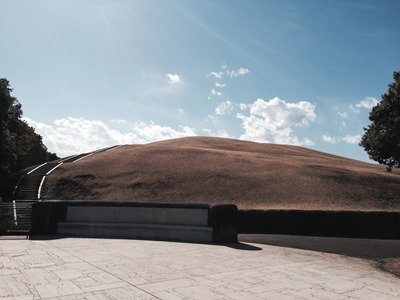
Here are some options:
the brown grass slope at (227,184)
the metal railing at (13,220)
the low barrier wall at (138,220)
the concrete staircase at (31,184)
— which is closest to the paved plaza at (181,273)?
the low barrier wall at (138,220)

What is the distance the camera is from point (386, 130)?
2217 cm

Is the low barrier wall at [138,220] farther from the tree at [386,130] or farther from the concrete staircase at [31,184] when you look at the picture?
the concrete staircase at [31,184]

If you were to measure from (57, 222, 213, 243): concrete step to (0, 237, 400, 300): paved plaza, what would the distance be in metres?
1.61

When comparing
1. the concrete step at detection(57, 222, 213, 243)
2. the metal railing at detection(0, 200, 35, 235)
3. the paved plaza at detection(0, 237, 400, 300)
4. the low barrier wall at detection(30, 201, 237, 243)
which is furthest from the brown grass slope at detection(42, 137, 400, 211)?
the paved plaza at detection(0, 237, 400, 300)

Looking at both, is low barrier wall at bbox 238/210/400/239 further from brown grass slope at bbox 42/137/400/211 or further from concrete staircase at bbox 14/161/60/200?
concrete staircase at bbox 14/161/60/200

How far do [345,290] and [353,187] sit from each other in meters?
25.8

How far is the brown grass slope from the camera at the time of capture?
88.0 feet

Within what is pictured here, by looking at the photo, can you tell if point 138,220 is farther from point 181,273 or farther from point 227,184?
point 227,184

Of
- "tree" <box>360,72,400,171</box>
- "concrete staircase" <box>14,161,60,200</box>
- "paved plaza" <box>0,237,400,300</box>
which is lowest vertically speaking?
"paved plaza" <box>0,237,400,300</box>

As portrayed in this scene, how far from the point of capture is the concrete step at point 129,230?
13.4 m

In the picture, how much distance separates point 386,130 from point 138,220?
17.4m

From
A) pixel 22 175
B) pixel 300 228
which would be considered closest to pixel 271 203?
pixel 300 228

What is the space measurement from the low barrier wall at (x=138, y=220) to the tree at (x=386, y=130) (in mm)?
14183

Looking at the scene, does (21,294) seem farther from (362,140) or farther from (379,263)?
(362,140)
